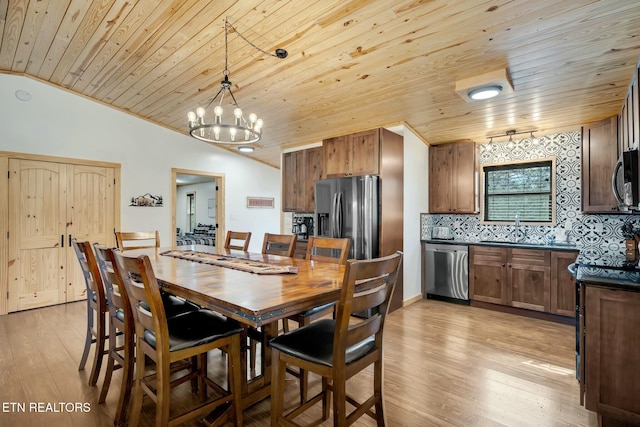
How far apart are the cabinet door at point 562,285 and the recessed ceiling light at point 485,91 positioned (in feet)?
6.82

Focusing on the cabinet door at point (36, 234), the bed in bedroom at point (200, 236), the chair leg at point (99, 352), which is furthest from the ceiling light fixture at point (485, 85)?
the bed in bedroom at point (200, 236)

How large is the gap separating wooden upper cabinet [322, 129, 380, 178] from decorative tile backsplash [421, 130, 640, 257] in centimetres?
139

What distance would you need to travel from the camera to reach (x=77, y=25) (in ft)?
9.75

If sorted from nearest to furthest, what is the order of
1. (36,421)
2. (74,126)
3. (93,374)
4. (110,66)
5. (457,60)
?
(36,421) < (93,374) < (457,60) < (110,66) < (74,126)

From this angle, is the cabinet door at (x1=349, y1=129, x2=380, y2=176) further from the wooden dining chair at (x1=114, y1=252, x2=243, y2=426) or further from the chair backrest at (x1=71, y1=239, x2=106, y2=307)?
the chair backrest at (x1=71, y1=239, x2=106, y2=307)

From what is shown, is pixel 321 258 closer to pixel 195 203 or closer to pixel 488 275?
pixel 488 275

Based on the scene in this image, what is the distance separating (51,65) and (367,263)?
15.4ft

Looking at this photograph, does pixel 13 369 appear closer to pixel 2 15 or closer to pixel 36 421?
pixel 36 421

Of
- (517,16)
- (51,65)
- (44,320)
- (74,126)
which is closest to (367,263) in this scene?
(517,16)

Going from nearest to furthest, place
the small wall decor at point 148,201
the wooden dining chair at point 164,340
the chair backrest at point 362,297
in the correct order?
the chair backrest at point 362,297, the wooden dining chair at point 164,340, the small wall decor at point 148,201

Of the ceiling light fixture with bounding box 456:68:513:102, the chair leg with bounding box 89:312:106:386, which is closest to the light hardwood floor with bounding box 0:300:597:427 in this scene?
the chair leg with bounding box 89:312:106:386

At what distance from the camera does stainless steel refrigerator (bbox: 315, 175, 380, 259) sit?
3.80 m

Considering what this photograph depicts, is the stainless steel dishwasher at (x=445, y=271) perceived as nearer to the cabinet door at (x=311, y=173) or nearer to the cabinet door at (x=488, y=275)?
the cabinet door at (x=488, y=275)

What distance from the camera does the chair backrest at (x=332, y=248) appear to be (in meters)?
2.52
